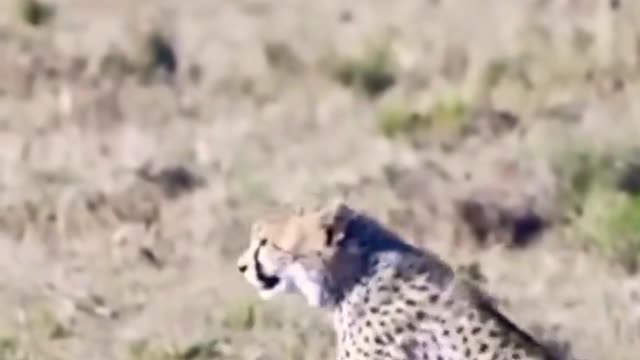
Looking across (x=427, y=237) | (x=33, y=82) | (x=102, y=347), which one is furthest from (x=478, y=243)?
(x=33, y=82)

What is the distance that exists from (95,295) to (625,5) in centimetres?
636

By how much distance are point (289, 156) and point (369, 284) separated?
4.13 m

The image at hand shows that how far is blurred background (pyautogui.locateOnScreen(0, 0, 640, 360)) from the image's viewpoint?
9.13 meters

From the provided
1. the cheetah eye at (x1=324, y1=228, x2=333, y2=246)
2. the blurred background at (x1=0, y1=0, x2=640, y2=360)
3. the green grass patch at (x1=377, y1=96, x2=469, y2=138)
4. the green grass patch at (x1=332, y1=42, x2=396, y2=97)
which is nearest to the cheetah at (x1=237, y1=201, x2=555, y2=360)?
the cheetah eye at (x1=324, y1=228, x2=333, y2=246)

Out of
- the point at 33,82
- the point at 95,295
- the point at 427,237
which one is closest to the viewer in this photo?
the point at 95,295

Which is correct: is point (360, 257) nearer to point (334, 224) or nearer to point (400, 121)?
point (334, 224)

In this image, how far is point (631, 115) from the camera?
1223 centimetres

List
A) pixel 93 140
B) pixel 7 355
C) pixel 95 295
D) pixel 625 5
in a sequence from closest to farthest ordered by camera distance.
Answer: pixel 7 355 < pixel 95 295 < pixel 93 140 < pixel 625 5

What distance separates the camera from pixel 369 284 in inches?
298

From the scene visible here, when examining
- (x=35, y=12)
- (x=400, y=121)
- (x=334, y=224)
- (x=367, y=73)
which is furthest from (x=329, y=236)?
(x=35, y=12)

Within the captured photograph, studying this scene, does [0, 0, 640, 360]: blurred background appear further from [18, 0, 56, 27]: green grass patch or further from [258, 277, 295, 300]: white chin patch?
[258, 277, 295, 300]: white chin patch

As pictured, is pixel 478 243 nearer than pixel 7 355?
No

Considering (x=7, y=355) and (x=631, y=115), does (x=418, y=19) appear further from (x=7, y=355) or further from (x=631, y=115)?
(x=7, y=355)

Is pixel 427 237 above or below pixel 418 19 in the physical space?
above
